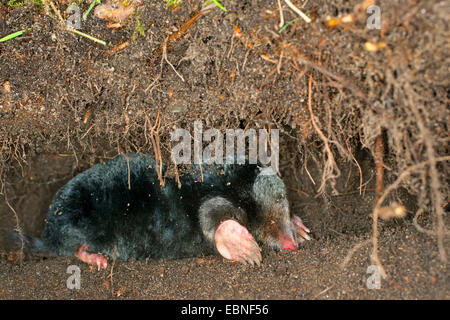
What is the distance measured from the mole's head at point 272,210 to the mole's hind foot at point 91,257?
3.06 feet

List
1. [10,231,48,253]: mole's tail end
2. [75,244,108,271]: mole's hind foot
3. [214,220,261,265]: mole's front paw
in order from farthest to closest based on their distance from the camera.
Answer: [10,231,48,253]: mole's tail end → [75,244,108,271]: mole's hind foot → [214,220,261,265]: mole's front paw

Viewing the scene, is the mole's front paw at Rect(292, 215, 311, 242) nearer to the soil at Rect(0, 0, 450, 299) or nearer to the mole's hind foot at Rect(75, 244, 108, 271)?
the soil at Rect(0, 0, 450, 299)

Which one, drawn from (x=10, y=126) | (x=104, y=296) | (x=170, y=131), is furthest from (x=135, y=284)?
(x=10, y=126)

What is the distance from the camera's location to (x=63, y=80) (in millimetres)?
1926

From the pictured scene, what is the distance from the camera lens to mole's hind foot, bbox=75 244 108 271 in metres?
2.23

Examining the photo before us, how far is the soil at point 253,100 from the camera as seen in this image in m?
1.46

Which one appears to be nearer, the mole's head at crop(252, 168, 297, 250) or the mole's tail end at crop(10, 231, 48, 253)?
the mole's head at crop(252, 168, 297, 250)

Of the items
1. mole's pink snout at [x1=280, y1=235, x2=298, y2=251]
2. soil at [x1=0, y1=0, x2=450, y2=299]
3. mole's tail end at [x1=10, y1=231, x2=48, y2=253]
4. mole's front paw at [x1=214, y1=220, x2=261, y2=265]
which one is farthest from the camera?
mole's tail end at [x1=10, y1=231, x2=48, y2=253]

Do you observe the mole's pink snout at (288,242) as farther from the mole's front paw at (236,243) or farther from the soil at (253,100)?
the mole's front paw at (236,243)

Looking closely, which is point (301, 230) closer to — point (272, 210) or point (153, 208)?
point (272, 210)

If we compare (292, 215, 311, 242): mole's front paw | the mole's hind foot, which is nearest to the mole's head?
(292, 215, 311, 242): mole's front paw

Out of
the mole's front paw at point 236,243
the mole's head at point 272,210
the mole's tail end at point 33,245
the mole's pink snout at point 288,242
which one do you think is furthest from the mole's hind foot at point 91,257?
the mole's pink snout at point 288,242

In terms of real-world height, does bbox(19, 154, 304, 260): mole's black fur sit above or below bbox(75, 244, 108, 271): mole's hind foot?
above

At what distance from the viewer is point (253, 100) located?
1857mm
